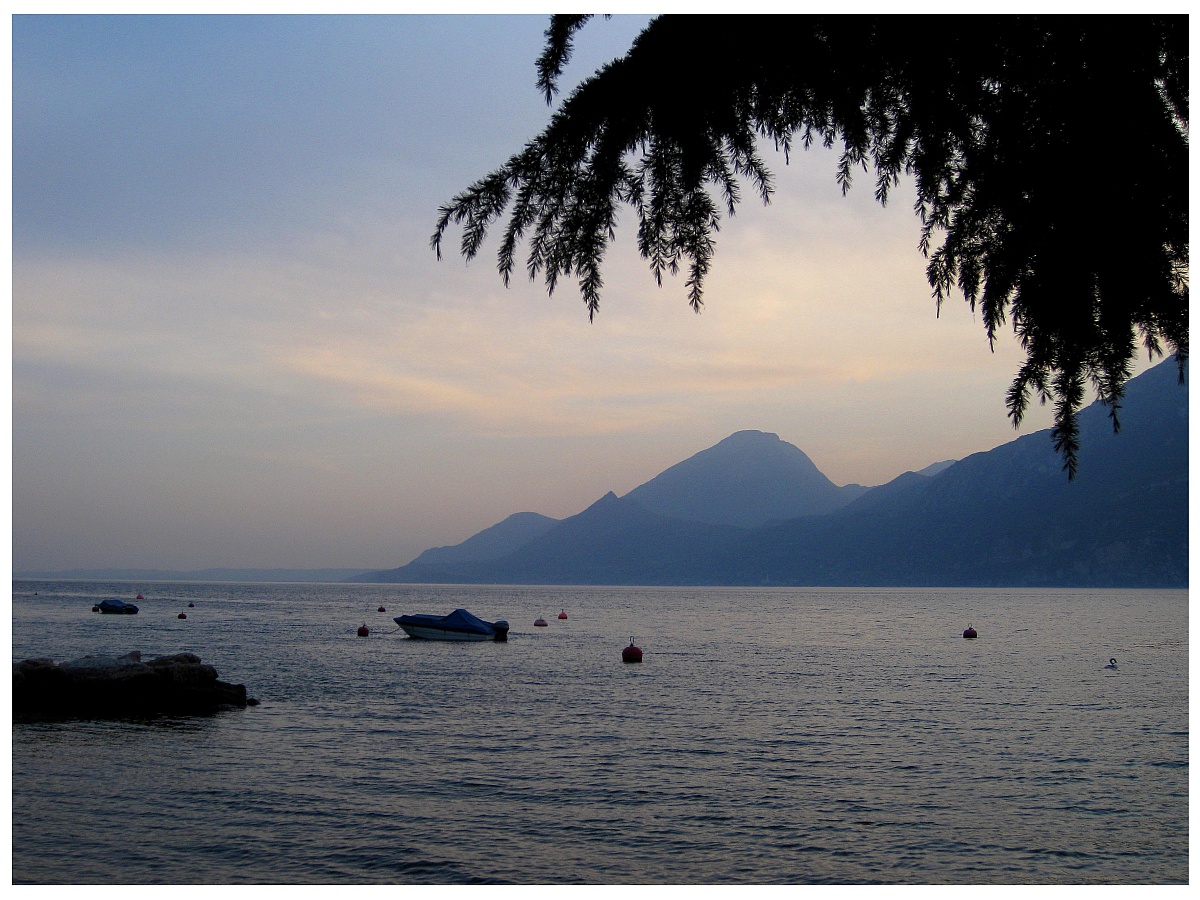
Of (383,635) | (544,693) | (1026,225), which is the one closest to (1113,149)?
(1026,225)

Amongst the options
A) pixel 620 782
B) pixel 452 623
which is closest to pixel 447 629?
pixel 452 623

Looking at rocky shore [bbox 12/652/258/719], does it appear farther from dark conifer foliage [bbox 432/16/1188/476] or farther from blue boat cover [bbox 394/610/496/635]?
blue boat cover [bbox 394/610/496/635]

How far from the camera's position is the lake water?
47.7 feet

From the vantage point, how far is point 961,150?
4414 millimetres

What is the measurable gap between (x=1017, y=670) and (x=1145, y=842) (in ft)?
121

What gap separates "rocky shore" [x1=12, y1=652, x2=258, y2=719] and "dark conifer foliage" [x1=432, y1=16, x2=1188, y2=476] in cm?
3032

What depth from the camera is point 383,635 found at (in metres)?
79.4

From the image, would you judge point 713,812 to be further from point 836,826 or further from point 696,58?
point 696,58

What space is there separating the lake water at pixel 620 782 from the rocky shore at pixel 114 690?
1.67m

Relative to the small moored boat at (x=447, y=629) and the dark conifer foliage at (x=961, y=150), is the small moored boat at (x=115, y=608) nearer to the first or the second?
the small moored boat at (x=447, y=629)

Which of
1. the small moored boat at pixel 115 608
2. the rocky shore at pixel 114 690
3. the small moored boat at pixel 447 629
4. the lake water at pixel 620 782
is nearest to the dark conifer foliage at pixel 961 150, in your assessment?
the lake water at pixel 620 782

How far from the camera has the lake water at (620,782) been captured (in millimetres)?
14547

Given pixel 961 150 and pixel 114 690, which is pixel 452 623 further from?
pixel 961 150

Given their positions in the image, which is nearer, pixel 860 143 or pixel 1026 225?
pixel 1026 225
